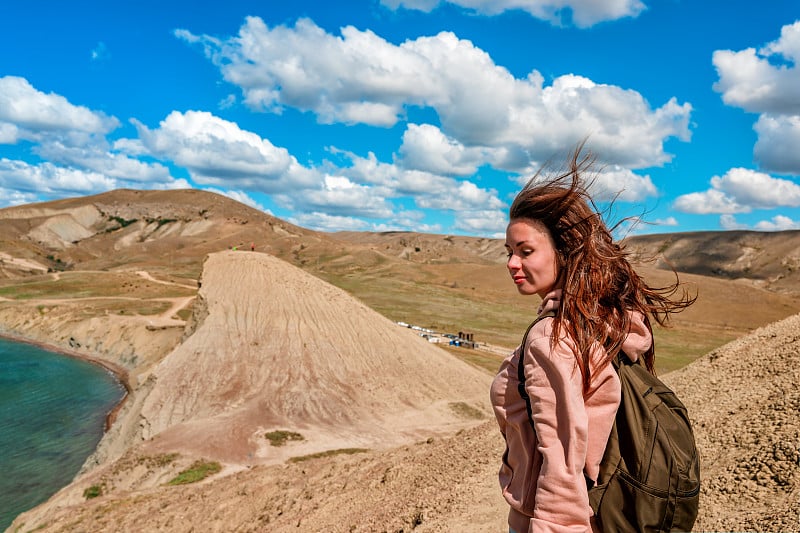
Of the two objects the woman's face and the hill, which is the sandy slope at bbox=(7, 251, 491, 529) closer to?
the hill

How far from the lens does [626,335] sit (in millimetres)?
Result: 2750

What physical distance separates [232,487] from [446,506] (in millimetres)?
6127

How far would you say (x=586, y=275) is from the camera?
281 cm

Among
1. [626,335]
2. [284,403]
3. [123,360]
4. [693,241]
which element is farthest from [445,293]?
[693,241]

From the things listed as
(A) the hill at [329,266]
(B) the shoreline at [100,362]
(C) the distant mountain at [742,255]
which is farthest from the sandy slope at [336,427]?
(C) the distant mountain at [742,255]

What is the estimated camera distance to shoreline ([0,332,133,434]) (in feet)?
117

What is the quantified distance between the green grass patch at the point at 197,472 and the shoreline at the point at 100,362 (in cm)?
1873

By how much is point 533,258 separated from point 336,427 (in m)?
21.5

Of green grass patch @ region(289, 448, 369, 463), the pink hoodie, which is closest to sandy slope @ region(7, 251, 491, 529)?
green grass patch @ region(289, 448, 369, 463)

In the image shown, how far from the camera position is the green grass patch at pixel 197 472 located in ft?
52.7

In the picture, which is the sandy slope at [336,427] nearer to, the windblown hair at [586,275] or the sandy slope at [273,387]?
the sandy slope at [273,387]

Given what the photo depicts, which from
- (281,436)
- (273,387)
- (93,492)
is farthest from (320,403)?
(93,492)

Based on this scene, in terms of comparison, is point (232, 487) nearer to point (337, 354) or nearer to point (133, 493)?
point (133, 493)

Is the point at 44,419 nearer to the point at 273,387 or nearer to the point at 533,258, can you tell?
the point at 273,387
